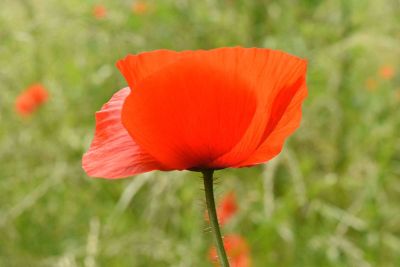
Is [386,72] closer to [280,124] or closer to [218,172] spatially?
[218,172]

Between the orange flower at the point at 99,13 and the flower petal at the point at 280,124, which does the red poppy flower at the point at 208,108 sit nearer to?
the flower petal at the point at 280,124

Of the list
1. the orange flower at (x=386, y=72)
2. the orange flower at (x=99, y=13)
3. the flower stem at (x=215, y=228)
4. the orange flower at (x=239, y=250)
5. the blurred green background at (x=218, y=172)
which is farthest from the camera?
the orange flower at (x=386, y=72)

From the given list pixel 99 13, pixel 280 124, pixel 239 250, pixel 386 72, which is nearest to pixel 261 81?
pixel 280 124

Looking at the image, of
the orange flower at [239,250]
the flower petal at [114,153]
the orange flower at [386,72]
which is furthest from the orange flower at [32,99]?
the flower petal at [114,153]

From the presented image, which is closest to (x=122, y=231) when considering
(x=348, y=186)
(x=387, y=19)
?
A: (x=348, y=186)

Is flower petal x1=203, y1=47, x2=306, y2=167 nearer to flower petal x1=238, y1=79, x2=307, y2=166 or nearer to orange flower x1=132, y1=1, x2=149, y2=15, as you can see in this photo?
flower petal x1=238, y1=79, x2=307, y2=166

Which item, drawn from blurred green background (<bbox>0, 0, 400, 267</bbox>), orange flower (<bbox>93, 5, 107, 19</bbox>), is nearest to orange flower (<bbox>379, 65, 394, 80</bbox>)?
blurred green background (<bbox>0, 0, 400, 267</bbox>)

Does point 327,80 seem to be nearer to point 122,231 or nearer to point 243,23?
point 243,23

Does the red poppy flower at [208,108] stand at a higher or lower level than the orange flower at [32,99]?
higher
